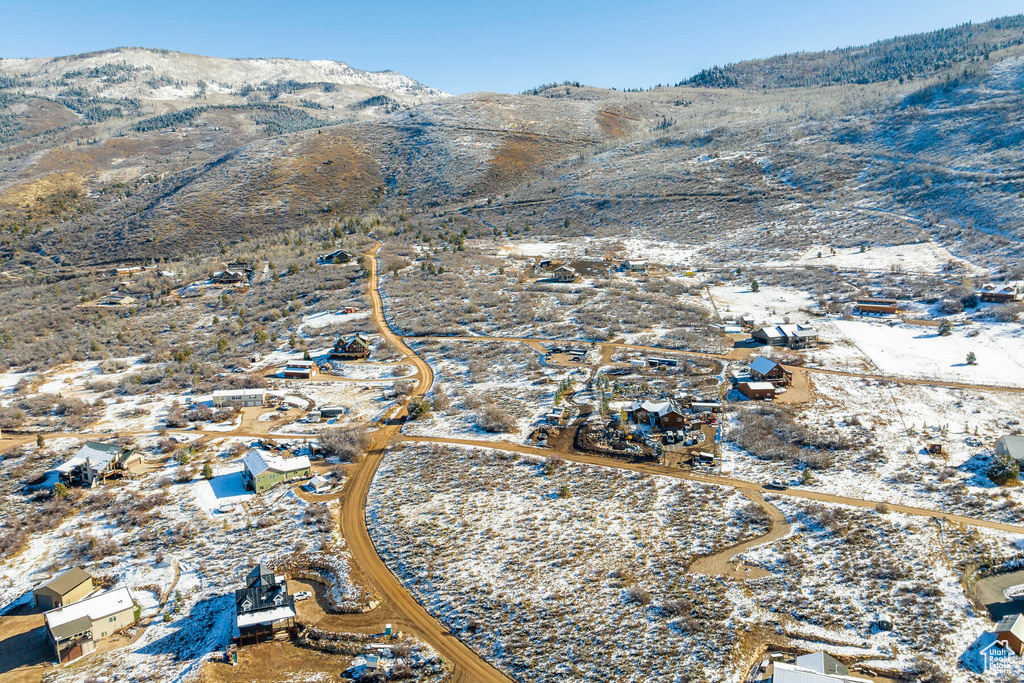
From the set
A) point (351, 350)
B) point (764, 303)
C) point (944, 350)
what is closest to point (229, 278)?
point (351, 350)

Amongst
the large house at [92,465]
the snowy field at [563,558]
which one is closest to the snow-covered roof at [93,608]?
the snowy field at [563,558]

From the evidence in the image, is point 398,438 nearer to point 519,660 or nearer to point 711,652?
point 519,660

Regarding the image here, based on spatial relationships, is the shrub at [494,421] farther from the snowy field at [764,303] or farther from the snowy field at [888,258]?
the snowy field at [888,258]

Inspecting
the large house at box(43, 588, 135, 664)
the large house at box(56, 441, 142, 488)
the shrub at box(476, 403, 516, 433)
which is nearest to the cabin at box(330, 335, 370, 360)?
the shrub at box(476, 403, 516, 433)

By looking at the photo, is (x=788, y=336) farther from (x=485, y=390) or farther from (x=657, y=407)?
(x=485, y=390)

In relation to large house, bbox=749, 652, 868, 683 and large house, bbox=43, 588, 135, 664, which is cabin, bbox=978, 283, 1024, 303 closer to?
large house, bbox=749, 652, 868, 683

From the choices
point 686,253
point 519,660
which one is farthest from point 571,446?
point 686,253
